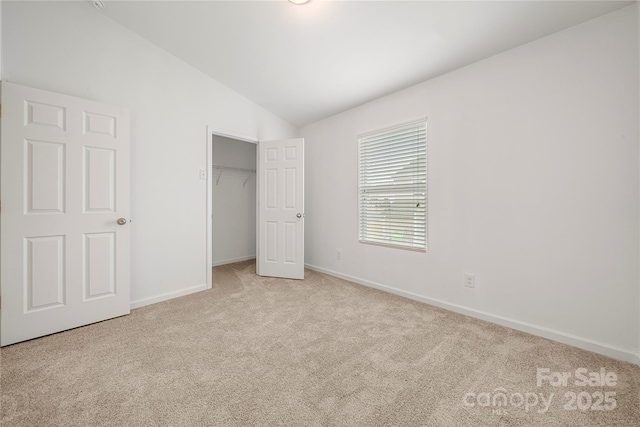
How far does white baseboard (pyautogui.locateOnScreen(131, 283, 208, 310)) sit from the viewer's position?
267 centimetres

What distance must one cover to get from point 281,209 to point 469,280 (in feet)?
8.09

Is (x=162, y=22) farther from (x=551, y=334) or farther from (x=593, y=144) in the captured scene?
(x=551, y=334)

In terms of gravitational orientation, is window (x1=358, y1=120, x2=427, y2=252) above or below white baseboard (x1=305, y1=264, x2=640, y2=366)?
above

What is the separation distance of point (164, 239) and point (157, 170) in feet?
2.55

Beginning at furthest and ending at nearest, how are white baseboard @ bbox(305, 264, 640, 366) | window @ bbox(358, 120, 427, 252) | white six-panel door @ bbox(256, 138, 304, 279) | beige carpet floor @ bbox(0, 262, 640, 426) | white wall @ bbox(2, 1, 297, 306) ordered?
white six-panel door @ bbox(256, 138, 304, 279), window @ bbox(358, 120, 427, 252), white wall @ bbox(2, 1, 297, 306), white baseboard @ bbox(305, 264, 640, 366), beige carpet floor @ bbox(0, 262, 640, 426)

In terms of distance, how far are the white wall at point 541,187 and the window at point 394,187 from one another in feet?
0.41

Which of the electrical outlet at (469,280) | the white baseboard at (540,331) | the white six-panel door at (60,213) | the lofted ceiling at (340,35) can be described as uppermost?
the lofted ceiling at (340,35)

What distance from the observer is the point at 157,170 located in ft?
9.30

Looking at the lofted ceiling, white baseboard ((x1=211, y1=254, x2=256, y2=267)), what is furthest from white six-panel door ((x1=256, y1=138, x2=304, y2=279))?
white baseboard ((x1=211, y1=254, x2=256, y2=267))

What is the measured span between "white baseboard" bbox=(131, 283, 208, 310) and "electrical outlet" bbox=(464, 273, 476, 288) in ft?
9.75

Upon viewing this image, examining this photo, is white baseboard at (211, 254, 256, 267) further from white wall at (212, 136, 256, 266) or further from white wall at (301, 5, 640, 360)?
white wall at (301, 5, 640, 360)

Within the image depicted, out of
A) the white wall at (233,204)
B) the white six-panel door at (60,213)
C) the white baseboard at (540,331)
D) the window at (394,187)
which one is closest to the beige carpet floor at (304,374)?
the white baseboard at (540,331)

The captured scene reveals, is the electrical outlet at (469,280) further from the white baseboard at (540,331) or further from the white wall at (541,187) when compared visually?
the white baseboard at (540,331)

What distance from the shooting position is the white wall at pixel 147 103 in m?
2.18
